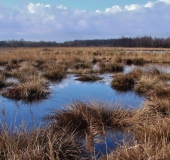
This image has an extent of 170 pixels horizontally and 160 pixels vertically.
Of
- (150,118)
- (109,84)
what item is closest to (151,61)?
(109,84)

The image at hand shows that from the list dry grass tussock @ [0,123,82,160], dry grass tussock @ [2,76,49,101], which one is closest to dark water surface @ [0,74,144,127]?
dry grass tussock @ [2,76,49,101]

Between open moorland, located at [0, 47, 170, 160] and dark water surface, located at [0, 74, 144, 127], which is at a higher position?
open moorland, located at [0, 47, 170, 160]

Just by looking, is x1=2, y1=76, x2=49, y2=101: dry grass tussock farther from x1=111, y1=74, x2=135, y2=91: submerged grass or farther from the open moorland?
x1=111, y1=74, x2=135, y2=91: submerged grass

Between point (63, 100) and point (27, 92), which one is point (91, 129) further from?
point (27, 92)

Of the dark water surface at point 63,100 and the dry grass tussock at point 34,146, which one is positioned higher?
the dry grass tussock at point 34,146

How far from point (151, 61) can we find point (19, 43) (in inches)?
2380

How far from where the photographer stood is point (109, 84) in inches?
394

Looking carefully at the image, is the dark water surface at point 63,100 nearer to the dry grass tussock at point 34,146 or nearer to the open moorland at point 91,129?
the open moorland at point 91,129

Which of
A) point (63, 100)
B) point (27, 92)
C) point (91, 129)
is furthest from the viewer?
point (27, 92)

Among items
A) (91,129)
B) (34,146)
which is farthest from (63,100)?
(91,129)

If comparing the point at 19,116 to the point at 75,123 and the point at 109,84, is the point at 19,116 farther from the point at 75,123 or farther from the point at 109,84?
the point at 109,84

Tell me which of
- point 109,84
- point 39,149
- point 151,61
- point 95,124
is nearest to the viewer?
point 39,149

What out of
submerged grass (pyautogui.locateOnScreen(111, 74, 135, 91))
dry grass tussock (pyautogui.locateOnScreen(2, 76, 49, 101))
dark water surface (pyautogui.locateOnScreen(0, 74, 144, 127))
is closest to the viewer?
dark water surface (pyautogui.locateOnScreen(0, 74, 144, 127))

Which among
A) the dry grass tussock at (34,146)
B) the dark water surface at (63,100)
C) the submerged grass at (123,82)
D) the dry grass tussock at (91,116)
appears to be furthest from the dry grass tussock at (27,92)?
the dry grass tussock at (34,146)
